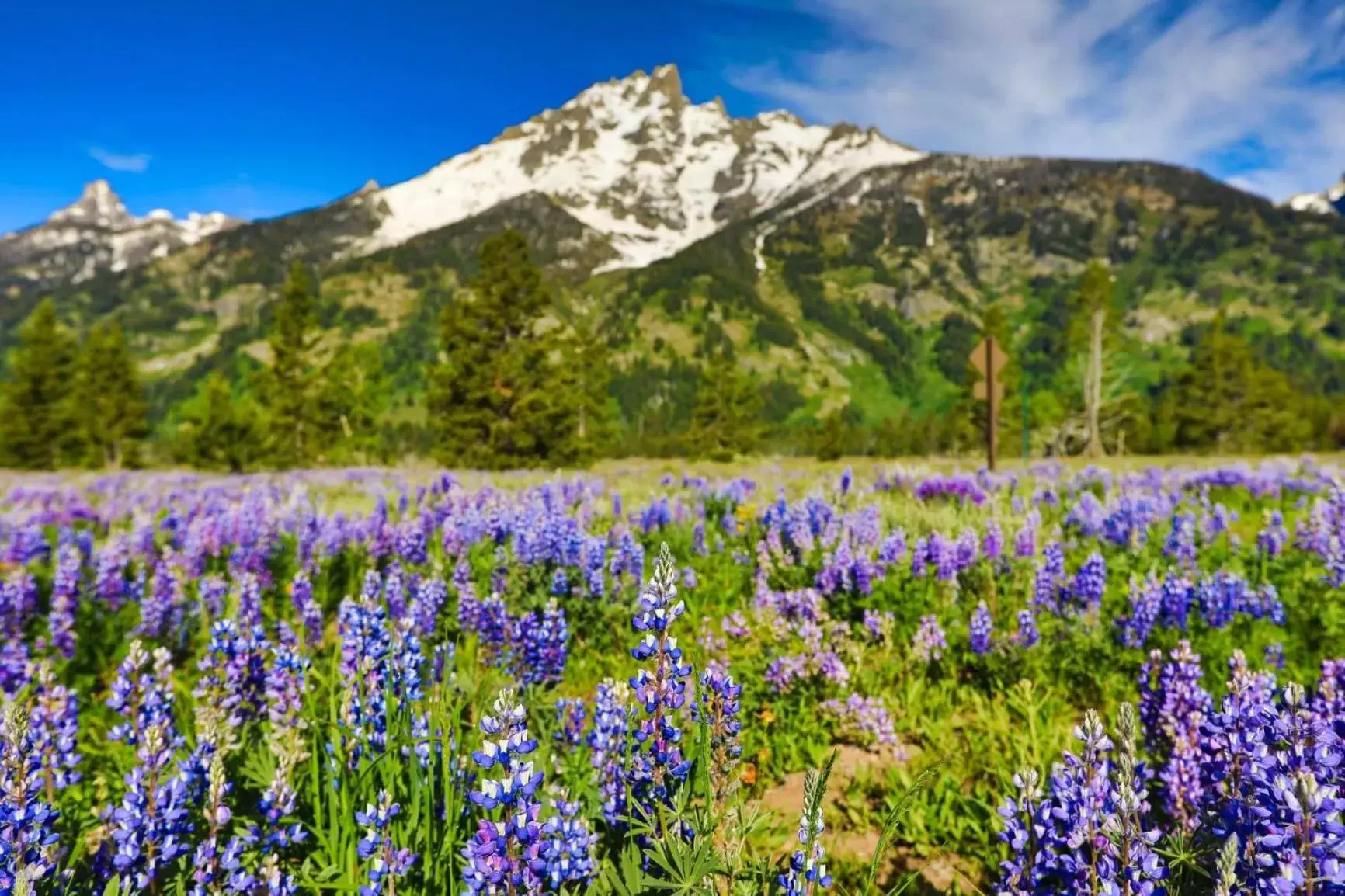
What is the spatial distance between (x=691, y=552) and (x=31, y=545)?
749 centimetres

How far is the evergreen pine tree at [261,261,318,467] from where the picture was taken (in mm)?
50906

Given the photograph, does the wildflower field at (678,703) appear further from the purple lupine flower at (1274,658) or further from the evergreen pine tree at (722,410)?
the evergreen pine tree at (722,410)

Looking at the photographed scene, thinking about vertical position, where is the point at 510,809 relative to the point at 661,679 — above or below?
below

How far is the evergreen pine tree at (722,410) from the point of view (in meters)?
72.9

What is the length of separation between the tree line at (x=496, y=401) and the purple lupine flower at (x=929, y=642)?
2834 cm

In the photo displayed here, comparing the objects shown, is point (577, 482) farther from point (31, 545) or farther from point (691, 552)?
point (31, 545)

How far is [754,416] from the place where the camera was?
75.9 meters

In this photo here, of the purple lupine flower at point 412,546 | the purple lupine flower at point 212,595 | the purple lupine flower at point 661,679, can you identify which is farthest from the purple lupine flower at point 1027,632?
the purple lupine flower at point 212,595

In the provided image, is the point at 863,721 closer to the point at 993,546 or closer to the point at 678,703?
the point at 678,703

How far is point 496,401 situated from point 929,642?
32624 mm

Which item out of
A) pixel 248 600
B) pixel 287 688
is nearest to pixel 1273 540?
pixel 287 688

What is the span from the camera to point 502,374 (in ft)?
117

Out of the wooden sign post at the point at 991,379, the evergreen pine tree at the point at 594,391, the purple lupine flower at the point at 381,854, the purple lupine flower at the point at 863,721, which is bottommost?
the purple lupine flower at the point at 863,721

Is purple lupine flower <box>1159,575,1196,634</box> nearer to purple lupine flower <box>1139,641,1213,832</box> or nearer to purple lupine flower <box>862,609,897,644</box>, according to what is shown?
purple lupine flower <box>1139,641,1213,832</box>
